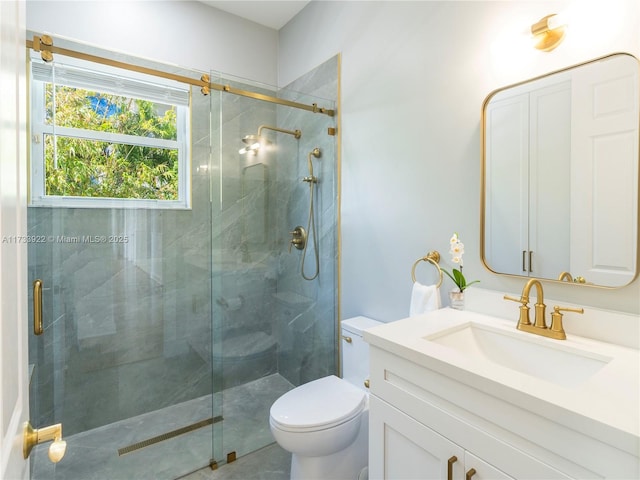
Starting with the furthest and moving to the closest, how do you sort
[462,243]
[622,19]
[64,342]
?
[64,342] → [462,243] → [622,19]

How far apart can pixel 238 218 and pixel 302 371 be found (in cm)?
114

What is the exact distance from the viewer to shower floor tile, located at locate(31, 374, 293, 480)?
68.8 inches

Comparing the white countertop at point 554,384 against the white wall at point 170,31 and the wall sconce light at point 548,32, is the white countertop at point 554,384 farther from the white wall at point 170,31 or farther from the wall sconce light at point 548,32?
the white wall at point 170,31

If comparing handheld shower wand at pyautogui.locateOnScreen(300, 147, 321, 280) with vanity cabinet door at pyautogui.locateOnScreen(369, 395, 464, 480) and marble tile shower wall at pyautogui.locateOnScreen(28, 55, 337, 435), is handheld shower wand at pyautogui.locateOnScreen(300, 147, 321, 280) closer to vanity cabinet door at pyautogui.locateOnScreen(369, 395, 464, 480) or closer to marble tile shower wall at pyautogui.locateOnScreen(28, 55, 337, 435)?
marble tile shower wall at pyautogui.locateOnScreen(28, 55, 337, 435)

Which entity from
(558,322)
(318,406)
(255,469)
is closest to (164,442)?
(255,469)

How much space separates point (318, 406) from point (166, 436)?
1.12m

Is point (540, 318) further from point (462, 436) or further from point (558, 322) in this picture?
point (462, 436)

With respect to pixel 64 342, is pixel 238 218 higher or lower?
higher

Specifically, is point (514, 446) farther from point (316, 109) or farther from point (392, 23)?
point (316, 109)

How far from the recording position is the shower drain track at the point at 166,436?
6.28ft

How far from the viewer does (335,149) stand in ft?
7.32

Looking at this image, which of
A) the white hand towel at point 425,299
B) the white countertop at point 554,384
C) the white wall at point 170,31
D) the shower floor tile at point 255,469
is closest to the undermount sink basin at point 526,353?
the white countertop at point 554,384

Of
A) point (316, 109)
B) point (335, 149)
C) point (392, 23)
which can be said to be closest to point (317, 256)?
point (335, 149)

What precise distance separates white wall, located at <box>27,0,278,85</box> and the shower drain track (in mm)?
2393
